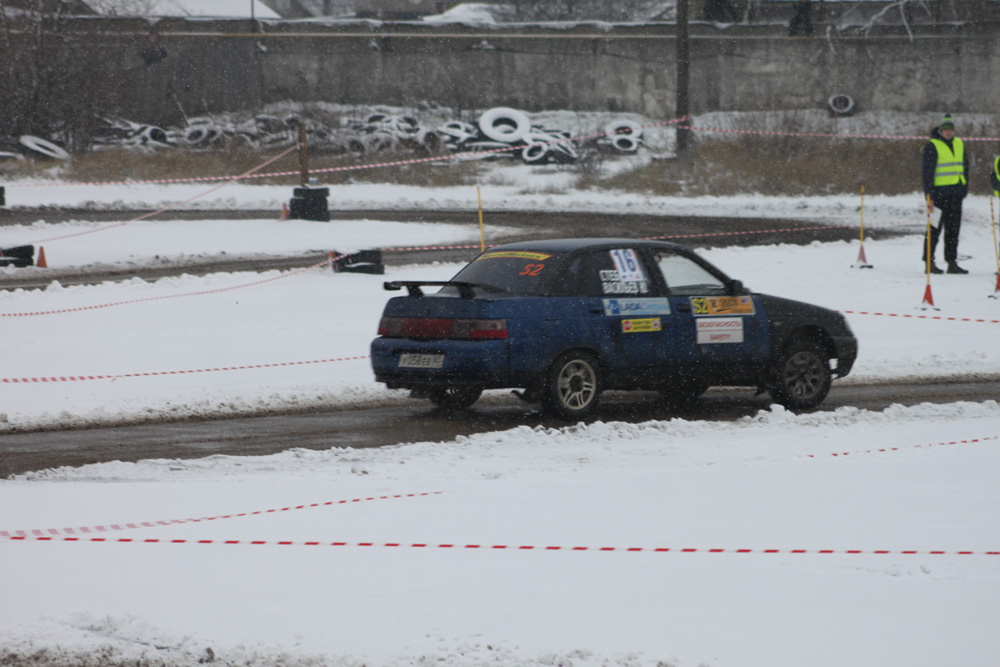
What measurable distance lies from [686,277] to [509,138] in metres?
30.1

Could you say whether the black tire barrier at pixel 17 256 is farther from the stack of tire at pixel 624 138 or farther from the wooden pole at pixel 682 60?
the stack of tire at pixel 624 138

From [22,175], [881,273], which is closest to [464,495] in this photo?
[881,273]

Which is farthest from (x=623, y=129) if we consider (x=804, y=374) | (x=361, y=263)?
(x=804, y=374)

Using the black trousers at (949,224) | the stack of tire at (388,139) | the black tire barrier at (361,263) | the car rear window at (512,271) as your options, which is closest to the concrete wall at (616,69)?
the stack of tire at (388,139)

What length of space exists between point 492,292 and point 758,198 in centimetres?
2460

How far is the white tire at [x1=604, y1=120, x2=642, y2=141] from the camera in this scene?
132 ft

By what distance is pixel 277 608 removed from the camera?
4992 millimetres

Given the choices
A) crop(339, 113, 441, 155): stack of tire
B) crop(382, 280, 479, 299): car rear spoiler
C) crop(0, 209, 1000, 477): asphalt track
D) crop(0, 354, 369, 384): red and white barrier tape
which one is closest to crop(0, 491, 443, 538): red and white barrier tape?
crop(0, 209, 1000, 477): asphalt track

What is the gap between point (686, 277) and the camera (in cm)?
1023

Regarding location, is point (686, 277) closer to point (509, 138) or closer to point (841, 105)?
point (509, 138)

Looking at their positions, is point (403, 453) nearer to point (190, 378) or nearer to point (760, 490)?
point (760, 490)

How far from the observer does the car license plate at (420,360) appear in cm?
934

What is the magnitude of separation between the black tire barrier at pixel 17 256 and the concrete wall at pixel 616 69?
25763 mm

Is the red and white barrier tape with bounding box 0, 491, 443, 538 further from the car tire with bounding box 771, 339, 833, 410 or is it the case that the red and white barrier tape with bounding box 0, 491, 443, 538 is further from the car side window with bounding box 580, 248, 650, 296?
the car tire with bounding box 771, 339, 833, 410
